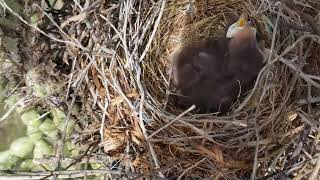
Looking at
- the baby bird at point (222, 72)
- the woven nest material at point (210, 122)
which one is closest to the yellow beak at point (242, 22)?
the baby bird at point (222, 72)

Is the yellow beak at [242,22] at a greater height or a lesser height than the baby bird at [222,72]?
greater

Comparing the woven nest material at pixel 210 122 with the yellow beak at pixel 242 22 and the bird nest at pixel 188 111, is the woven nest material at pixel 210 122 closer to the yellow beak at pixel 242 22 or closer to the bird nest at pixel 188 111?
the bird nest at pixel 188 111

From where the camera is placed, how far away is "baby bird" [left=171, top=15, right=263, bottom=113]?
216 centimetres

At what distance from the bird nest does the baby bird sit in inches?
2.2

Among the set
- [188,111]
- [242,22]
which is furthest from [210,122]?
[242,22]

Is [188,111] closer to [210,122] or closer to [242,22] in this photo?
[210,122]

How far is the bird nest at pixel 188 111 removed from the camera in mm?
1992

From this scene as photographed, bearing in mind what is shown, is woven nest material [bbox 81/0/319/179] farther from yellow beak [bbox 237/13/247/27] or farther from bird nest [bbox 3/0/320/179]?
yellow beak [bbox 237/13/247/27]

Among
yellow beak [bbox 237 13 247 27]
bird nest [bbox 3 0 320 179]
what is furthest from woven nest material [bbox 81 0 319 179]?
yellow beak [bbox 237 13 247 27]

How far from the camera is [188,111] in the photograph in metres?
1.95

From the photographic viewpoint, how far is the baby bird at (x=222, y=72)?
2.16m

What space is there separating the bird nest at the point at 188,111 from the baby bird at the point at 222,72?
55 millimetres

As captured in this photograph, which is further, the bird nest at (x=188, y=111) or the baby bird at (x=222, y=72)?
the baby bird at (x=222, y=72)

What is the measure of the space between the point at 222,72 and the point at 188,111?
315 millimetres
